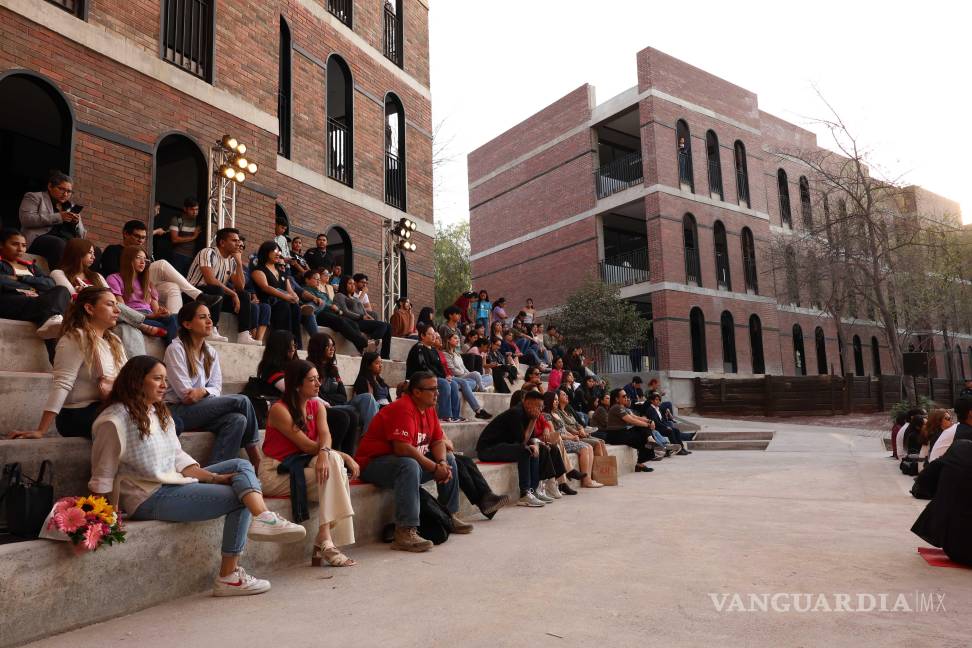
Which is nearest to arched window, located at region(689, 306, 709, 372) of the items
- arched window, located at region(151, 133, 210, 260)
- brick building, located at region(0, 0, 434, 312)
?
brick building, located at region(0, 0, 434, 312)

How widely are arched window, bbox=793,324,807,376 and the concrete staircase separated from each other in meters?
27.8

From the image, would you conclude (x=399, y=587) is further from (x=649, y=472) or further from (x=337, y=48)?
(x=337, y=48)

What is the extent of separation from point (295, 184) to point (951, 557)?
11.8 m

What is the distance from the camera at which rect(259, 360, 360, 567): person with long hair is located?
444 cm

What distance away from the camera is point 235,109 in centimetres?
1037

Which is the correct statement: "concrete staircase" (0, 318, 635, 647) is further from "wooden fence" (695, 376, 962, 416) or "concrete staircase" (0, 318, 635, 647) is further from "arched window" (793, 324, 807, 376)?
"arched window" (793, 324, 807, 376)

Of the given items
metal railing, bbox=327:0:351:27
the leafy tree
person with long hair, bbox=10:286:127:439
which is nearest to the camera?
person with long hair, bbox=10:286:127:439

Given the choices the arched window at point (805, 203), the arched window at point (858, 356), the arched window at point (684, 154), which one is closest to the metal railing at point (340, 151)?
the arched window at point (684, 154)

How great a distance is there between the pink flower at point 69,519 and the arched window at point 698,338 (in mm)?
23630

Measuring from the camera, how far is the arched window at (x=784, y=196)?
30.1 meters

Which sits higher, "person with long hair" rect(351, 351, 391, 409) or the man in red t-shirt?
"person with long hair" rect(351, 351, 391, 409)

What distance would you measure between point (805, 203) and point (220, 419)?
104 ft

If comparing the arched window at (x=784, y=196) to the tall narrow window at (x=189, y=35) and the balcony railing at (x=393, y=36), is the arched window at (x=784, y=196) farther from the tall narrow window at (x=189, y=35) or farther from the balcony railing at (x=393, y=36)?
the tall narrow window at (x=189, y=35)

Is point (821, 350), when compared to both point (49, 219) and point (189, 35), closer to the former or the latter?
point (189, 35)
